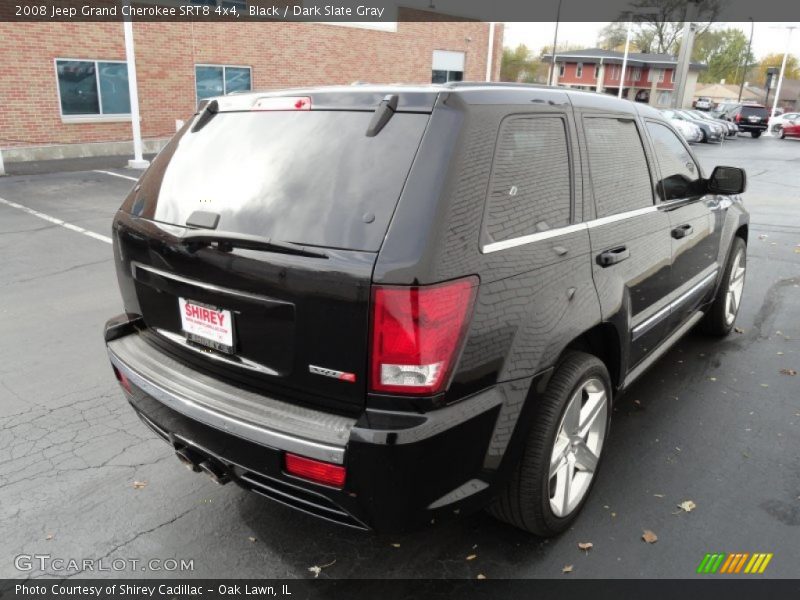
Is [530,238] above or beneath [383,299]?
above

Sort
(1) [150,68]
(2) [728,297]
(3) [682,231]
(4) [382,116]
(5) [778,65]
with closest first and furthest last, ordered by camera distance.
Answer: (4) [382,116] → (3) [682,231] → (2) [728,297] → (1) [150,68] → (5) [778,65]

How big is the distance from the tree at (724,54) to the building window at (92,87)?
98655 mm

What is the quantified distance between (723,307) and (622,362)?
248 cm

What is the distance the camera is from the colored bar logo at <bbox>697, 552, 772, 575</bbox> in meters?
2.61

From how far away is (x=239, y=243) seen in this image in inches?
89.6

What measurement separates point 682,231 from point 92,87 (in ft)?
54.3

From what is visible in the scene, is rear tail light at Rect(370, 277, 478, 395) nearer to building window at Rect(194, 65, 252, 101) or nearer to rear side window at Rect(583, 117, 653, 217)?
rear side window at Rect(583, 117, 653, 217)

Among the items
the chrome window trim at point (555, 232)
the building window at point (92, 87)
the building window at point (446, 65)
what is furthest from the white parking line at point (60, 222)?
the building window at point (446, 65)

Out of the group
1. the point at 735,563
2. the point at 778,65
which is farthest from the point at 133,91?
the point at 778,65

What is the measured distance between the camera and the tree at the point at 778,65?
344 ft

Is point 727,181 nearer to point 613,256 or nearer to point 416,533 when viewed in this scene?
point 613,256

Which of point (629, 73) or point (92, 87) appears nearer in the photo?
point (92, 87)

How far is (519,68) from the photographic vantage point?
7231cm

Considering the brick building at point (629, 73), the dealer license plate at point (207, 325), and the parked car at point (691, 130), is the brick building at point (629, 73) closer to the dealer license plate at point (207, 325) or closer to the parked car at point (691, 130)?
the parked car at point (691, 130)
